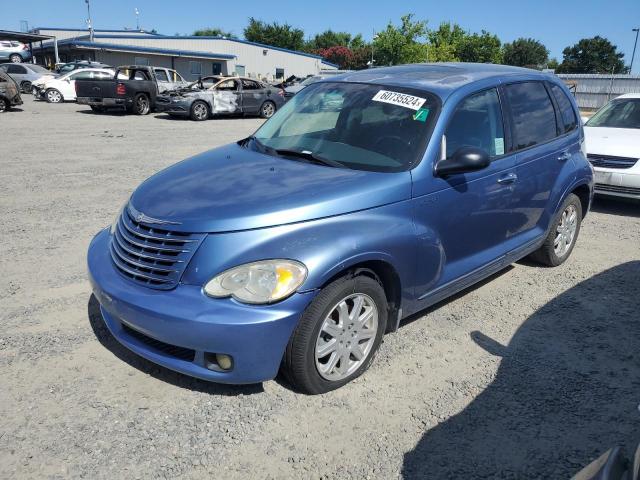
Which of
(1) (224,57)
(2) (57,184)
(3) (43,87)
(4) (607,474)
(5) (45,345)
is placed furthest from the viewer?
(1) (224,57)

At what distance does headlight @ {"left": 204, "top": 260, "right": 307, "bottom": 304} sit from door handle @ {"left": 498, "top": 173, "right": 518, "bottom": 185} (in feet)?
6.63

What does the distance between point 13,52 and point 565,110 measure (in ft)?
157

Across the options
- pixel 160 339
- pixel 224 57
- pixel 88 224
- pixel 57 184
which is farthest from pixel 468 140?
pixel 224 57

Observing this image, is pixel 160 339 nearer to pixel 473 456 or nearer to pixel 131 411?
pixel 131 411

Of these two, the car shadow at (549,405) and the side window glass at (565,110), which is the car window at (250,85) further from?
the car shadow at (549,405)

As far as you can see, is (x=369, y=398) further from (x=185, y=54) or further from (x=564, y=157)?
(x=185, y=54)

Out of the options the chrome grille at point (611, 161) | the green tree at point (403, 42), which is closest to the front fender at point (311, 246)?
the chrome grille at point (611, 161)

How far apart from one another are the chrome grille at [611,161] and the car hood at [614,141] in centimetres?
4

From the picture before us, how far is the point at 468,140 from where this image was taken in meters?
3.87

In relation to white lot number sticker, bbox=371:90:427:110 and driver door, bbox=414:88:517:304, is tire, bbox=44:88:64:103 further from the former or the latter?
driver door, bbox=414:88:517:304

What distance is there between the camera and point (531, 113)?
182 inches

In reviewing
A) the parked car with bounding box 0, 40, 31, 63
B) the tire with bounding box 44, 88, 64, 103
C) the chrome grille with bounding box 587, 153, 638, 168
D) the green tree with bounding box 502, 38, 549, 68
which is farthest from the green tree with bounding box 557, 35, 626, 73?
the chrome grille with bounding box 587, 153, 638, 168

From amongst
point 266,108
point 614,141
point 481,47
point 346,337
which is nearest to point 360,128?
point 346,337

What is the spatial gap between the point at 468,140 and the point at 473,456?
217 cm
